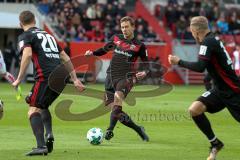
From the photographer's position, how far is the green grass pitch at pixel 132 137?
36.9 ft

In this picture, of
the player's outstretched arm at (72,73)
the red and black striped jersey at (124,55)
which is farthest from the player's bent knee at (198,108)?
the red and black striped jersey at (124,55)

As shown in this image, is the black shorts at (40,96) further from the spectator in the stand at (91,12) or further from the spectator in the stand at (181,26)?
the spectator in the stand at (181,26)

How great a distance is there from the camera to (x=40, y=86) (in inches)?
438

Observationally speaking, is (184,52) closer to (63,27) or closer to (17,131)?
(63,27)

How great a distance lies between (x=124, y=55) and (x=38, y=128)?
11.0 ft

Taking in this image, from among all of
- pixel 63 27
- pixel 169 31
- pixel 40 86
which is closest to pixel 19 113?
pixel 40 86

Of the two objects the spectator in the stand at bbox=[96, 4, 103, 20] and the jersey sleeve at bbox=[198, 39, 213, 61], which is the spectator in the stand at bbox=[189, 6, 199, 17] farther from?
the jersey sleeve at bbox=[198, 39, 213, 61]

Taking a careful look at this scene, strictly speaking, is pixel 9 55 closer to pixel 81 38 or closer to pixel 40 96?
pixel 81 38

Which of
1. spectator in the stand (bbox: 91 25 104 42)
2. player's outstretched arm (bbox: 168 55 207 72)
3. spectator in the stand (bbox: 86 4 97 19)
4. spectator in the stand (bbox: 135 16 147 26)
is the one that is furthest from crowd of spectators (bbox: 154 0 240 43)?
player's outstretched arm (bbox: 168 55 207 72)

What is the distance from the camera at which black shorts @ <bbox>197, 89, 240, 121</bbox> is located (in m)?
10.4

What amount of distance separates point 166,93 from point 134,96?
4.67m

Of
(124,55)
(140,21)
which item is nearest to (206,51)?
(124,55)

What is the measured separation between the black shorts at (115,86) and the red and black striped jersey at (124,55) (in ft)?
0.36

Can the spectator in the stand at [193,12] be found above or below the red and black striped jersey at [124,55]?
below
